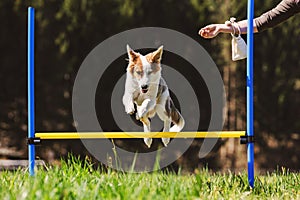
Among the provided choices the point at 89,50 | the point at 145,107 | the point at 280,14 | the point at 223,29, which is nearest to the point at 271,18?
the point at 280,14

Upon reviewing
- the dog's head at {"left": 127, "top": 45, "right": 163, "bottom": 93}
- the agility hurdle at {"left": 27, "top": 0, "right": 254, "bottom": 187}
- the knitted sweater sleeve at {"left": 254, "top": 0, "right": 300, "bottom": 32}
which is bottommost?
the agility hurdle at {"left": 27, "top": 0, "right": 254, "bottom": 187}

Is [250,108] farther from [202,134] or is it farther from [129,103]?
[129,103]

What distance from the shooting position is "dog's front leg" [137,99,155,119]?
3.70 metres

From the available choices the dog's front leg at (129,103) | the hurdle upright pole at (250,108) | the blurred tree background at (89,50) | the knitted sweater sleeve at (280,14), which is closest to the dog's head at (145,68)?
the dog's front leg at (129,103)

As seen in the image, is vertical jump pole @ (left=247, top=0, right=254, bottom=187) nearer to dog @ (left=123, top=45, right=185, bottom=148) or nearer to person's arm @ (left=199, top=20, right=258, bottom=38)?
person's arm @ (left=199, top=20, right=258, bottom=38)

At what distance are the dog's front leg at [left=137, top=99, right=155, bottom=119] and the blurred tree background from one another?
5.05 metres

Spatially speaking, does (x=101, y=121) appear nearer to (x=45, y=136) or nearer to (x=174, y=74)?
(x=174, y=74)

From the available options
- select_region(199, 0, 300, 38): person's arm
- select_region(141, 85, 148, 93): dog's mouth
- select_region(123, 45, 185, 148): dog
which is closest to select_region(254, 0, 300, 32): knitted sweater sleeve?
select_region(199, 0, 300, 38): person's arm

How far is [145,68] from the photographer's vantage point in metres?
3.65

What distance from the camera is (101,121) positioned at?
340 inches

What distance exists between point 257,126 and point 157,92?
5.68 m

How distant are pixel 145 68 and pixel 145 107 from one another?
231 millimetres

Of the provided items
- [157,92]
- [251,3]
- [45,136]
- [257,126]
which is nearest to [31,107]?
[45,136]

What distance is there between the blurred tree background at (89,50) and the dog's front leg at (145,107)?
5.05 meters
